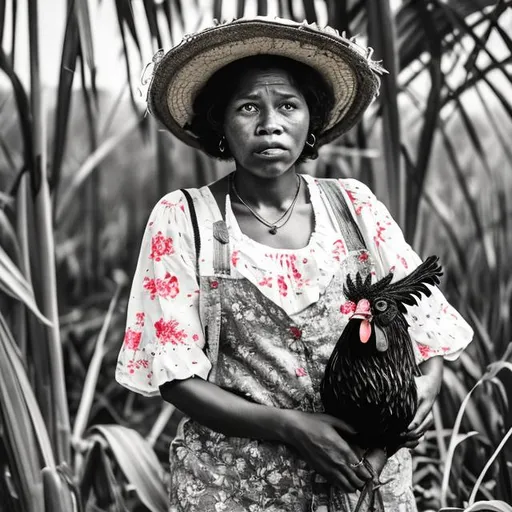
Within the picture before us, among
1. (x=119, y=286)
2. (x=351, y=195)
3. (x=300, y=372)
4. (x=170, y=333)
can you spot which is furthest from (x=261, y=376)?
(x=119, y=286)

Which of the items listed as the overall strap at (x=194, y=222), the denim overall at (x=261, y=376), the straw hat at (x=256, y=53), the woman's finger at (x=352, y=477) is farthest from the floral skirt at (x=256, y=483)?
the straw hat at (x=256, y=53)

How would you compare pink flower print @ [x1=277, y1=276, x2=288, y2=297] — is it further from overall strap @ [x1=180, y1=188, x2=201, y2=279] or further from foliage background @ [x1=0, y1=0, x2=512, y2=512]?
foliage background @ [x1=0, y1=0, x2=512, y2=512]

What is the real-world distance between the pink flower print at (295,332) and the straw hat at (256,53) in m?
0.47

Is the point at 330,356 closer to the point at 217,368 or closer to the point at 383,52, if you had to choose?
the point at 217,368

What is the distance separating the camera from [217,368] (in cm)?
163

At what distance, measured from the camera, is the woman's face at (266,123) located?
5.32 ft

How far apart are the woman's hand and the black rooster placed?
2 centimetres

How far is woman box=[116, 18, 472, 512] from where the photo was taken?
61.7 inches

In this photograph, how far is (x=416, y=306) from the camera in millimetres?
1675

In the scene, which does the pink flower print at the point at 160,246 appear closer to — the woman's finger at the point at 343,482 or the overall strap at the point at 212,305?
the overall strap at the point at 212,305

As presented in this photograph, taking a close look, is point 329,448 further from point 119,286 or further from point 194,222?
point 119,286

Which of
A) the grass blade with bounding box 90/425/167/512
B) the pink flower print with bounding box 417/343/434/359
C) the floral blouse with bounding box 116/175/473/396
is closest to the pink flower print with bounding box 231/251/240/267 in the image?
the floral blouse with bounding box 116/175/473/396

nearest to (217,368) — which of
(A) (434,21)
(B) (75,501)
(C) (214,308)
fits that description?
(C) (214,308)

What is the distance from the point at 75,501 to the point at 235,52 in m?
1.14
